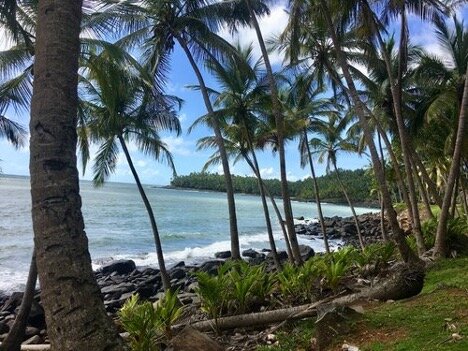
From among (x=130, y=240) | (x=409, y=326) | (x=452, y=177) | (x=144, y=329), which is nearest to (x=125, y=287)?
(x=144, y=329)

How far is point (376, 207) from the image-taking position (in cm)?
8781

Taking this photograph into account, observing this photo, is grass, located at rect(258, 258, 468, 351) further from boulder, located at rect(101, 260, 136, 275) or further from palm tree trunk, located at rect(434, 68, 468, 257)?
boulder, located at rect(101, 260, 136, 275)

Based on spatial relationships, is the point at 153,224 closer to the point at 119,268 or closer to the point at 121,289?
the point at 121,289

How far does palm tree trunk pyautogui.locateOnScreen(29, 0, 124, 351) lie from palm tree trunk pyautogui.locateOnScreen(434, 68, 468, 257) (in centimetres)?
876

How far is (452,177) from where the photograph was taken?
32.8 ft

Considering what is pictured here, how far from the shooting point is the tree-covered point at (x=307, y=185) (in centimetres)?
8981

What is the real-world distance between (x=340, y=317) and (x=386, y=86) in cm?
1228

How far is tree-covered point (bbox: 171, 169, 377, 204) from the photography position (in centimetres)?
8981

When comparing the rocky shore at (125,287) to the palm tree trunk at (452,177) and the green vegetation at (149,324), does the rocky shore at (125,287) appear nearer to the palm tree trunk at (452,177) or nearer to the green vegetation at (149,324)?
the green vegetation at (149,324)

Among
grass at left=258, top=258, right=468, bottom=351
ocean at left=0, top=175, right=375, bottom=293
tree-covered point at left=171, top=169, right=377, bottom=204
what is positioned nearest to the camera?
grass at left=258, top=258, right=468, bottom=351

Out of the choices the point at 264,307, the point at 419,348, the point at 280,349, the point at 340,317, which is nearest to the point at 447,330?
the point at 419,348

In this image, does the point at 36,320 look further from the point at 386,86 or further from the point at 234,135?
the point at 386,86

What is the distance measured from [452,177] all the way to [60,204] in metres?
9.46

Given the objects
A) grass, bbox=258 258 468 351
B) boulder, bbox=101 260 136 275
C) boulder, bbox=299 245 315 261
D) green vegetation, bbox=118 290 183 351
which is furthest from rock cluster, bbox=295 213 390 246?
green vegetation, bbox=118 290 183 351
